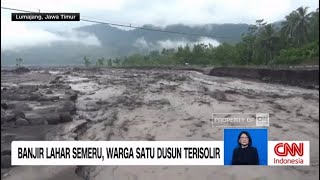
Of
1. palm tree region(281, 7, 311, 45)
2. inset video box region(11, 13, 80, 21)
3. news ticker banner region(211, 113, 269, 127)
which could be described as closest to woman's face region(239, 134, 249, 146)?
news ticker banner region(211, 113, 269, 127)

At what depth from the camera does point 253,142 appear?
112 inches

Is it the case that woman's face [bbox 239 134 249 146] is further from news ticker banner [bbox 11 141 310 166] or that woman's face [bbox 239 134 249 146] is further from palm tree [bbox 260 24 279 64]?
palm tree [bbox 260 24 279 64]

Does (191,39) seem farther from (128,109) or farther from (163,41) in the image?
(128,109)

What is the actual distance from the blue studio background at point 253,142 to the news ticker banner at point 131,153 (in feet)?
0.11

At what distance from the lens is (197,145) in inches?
115

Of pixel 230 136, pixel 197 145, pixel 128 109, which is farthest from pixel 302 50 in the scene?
pixel 128 109

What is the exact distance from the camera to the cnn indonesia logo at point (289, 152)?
9.03 ft

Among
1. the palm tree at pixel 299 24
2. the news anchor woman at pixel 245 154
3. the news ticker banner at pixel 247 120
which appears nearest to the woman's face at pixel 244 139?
the news anchor woman at pixel 245 154

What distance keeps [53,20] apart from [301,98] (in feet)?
7.01

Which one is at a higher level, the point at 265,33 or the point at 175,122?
the point at 265,33

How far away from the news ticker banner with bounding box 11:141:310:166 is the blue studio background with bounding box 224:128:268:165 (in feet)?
0.11

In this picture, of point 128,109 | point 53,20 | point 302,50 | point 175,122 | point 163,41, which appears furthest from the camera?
point 128,109

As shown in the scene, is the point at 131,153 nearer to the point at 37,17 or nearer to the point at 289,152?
the point at 289,152

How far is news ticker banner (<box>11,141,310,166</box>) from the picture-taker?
9.41 ft
